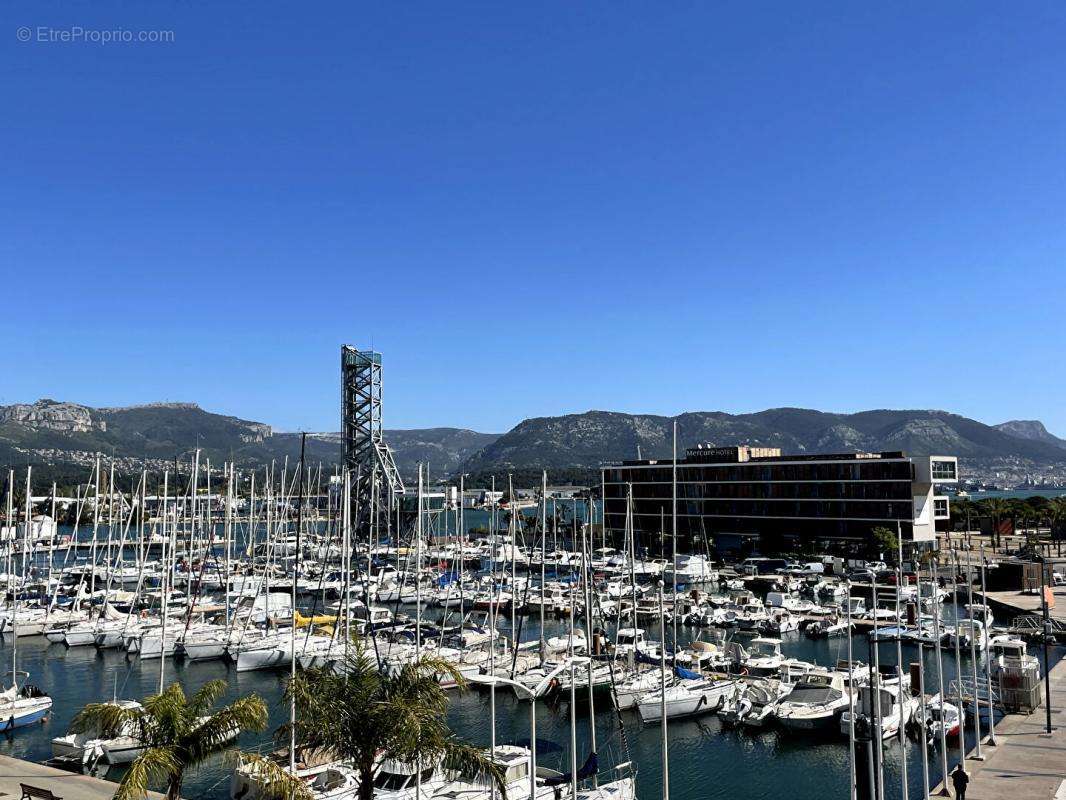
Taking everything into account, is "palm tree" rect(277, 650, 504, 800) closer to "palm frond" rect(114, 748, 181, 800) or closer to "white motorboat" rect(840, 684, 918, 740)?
"palm frond" rect(114, 748, 181, 800)

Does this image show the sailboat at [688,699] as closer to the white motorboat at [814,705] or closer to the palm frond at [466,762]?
the white motorboat at [814,705]

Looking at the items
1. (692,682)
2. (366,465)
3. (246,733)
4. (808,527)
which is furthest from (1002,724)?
(366,465)

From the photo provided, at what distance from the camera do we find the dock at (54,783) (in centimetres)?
2328

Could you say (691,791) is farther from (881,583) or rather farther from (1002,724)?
(881,583)

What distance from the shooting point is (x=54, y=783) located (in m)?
24.5

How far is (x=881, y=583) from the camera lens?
74500mm

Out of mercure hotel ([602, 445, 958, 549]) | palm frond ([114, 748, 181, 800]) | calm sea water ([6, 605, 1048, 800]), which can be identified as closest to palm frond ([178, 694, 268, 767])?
palm frond ([114, 748, 181, 800])

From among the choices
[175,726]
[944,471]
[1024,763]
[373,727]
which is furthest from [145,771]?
[944,471]

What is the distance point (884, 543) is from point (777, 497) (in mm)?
15499

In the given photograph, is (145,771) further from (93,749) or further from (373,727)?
(93,749)

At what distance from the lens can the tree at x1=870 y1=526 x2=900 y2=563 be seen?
84.1 metres

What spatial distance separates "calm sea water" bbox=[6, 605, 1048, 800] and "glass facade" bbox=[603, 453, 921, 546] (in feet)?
147

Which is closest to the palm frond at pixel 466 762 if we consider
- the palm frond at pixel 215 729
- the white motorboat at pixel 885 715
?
the palm frond at pixel 215 729

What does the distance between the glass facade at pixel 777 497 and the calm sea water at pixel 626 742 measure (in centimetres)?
4492
